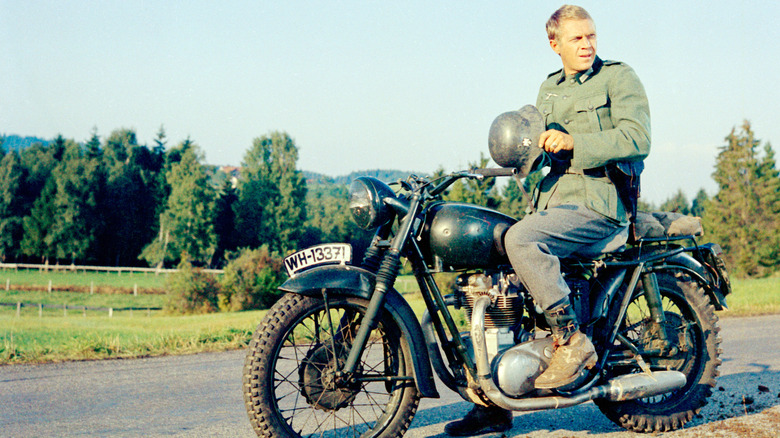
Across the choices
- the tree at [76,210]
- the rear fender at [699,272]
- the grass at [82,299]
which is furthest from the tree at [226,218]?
the rear fender at [699,272]

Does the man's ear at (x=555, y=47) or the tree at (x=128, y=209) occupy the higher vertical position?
the tree at (x=128, y=209)

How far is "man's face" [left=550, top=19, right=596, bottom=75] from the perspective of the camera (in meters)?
3.86

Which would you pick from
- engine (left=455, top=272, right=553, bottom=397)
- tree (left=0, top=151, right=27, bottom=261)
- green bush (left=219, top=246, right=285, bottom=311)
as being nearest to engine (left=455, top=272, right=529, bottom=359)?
engine (left=455, top=272, right=553, bottom=397)

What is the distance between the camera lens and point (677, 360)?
423 cm

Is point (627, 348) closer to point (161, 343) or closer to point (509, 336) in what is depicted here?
point (509, 336)

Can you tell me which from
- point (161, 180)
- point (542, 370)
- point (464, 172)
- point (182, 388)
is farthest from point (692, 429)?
point (161, 180)

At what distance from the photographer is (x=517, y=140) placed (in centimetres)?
337

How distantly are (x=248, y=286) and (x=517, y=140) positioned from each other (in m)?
45.3

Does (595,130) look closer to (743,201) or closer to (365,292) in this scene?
(365,292)

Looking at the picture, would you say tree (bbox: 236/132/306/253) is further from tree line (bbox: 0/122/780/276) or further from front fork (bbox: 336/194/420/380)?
front fork (bbox: 336/194/420/380)

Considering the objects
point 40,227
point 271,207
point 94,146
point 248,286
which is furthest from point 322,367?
point 94,146

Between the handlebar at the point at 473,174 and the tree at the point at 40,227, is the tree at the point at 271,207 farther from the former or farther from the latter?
the handlebar at the point at 473,174

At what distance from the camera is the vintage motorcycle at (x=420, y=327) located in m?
3.35

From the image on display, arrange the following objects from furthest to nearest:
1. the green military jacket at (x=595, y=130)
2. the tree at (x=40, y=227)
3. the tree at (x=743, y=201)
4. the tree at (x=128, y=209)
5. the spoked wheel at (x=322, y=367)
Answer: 1. the tree at (x=128, y=209)
2. the tree at (x=40, y=227)
3. the tree at (x=743, y=201)
4. the green military jacket at (x=595, y=130)
5. the spoked wheel at (x=322, y=367)
